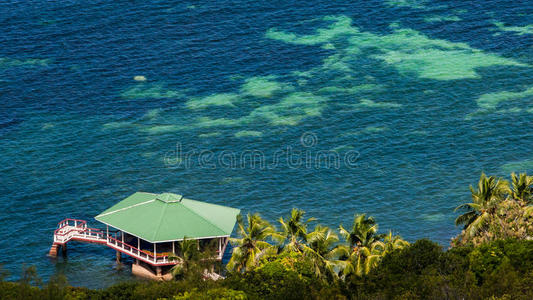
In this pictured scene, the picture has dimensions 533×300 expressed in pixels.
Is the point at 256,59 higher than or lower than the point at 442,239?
higher

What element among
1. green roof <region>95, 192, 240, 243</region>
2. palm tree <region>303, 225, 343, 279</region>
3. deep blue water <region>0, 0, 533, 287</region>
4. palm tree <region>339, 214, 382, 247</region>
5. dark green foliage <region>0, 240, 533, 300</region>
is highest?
deep blue water <region>0, 0, 533, 287</region>

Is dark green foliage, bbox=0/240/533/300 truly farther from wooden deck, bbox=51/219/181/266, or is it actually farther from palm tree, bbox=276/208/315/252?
wooden deck, bbox=51/219/181/266

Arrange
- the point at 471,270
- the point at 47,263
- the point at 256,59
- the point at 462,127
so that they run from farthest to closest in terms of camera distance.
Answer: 1. the point at 256,59
2. the point at 462,127
3. the point at 47,263
4. the point at 471,270

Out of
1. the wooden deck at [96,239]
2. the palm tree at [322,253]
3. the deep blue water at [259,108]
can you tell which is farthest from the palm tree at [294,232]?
the deep blue water at [259,108]

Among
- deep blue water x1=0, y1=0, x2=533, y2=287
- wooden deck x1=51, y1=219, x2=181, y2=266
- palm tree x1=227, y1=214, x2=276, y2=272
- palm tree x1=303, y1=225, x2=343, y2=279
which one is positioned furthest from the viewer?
deep blue water x1=0, y1=0, x2=533, y2=287

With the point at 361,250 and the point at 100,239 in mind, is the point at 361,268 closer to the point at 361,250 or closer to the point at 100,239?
the point at 361,250

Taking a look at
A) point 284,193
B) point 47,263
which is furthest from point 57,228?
point 284,193

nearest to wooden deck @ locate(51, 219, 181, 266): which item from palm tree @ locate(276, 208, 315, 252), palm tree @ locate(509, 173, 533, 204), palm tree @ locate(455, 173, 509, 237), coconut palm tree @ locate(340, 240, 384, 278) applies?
palm tree @ locate(276, 208, 315, 252)

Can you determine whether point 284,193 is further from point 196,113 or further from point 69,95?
point 69,95
